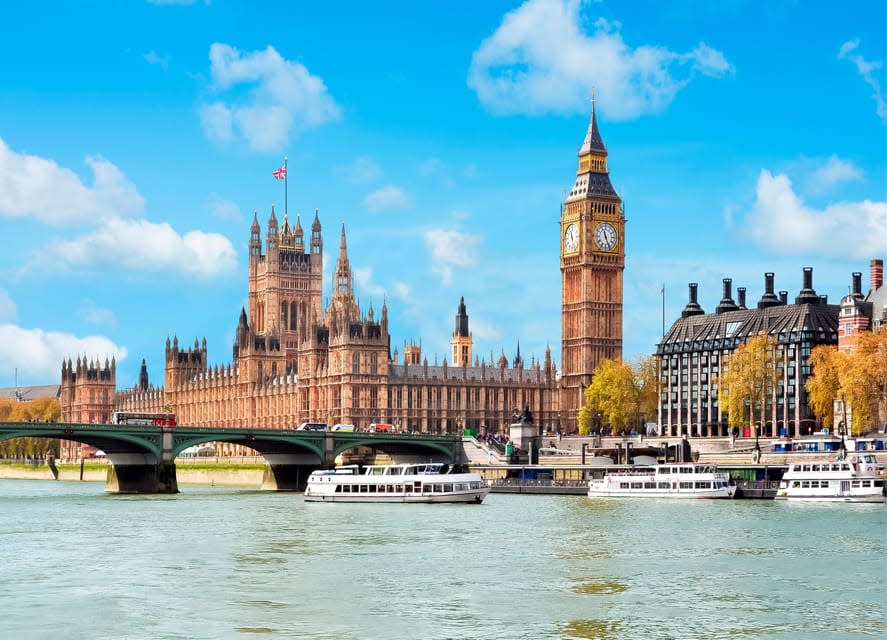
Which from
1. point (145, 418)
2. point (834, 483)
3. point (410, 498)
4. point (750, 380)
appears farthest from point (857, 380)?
point (145, 418)

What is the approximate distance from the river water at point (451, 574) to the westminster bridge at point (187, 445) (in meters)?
20.0

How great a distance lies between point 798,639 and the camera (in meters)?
37.3

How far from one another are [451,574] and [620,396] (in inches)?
3516

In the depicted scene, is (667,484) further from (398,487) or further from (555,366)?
(555,366)

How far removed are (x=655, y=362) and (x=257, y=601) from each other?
104 m

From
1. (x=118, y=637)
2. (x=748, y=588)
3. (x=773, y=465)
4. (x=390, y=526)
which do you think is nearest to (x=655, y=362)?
(x=773, y=465)

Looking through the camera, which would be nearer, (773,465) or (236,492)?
(773,465)

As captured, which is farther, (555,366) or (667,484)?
(555,366)

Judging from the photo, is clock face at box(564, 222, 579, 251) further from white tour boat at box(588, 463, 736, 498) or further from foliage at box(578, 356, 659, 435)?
white tour boat at box(588, 463, 736, 498)

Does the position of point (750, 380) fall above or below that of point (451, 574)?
above

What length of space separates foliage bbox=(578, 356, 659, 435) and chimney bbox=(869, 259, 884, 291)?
23851 millimetres

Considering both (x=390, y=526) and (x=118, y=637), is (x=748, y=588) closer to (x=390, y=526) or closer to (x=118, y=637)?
(x=118, y=637)

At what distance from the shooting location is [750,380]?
122 m

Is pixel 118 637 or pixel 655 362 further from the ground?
pixel 655 362
